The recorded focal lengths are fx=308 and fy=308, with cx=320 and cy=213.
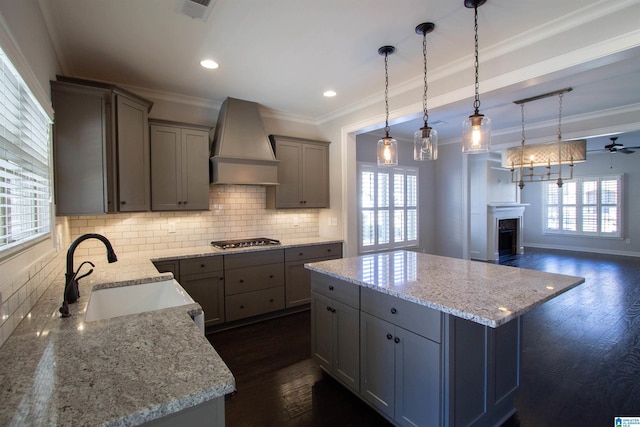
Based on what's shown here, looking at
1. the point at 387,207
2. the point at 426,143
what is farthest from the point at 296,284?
the point at 387,207

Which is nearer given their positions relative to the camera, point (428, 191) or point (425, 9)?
point (425, 9)

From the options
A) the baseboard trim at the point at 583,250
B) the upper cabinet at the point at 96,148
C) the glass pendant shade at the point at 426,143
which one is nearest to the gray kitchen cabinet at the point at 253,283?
the upper cabinet at the point at 96,148

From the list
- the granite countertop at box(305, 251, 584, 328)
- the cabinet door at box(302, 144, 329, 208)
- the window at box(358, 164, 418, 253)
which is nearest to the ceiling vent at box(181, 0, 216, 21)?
the granite countertop at box(305, 251, 584, 328)

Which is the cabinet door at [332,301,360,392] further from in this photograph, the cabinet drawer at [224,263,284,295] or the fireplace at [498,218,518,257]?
the fireplace at [498,218,518,257]

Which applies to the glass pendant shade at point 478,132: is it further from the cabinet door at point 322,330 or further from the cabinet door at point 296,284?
the cabinet door at point 296,284

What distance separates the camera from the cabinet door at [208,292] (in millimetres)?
3214

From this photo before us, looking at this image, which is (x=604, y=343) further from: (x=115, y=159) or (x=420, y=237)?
(x=115, y=159)

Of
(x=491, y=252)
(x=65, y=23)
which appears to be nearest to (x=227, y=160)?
(x=65, y=23)

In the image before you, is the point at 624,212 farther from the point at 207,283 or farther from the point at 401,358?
the point at 207,283

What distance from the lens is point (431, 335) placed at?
163 centimetres

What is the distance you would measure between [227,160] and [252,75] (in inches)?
39.2

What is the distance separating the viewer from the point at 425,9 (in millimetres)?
2041

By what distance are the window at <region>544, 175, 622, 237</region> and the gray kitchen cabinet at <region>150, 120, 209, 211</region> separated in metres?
10.2

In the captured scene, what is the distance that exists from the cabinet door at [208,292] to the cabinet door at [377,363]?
6.18 feet
